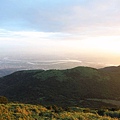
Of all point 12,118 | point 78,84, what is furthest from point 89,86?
point 12,118

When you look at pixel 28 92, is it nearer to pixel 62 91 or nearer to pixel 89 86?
pixel 62 91

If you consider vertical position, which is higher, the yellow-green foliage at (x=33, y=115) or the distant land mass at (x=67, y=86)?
the yellow-green foliage at (x=33, y=115)

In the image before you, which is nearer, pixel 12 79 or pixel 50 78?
pixel 50 78

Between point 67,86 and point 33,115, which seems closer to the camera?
point 33,115

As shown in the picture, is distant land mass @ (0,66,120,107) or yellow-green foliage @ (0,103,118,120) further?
distant land mass @ (0,66,120,107)

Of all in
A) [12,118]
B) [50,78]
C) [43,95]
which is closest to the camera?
[12,118]

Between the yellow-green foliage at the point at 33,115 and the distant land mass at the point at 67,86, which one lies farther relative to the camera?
the distant land mass at the point at 67,86

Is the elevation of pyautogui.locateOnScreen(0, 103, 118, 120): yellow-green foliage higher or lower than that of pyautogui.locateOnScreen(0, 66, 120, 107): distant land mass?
higher

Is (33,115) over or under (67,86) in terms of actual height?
over
